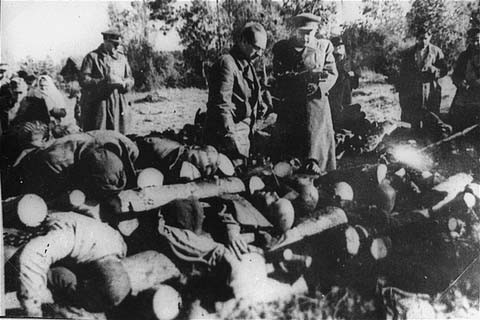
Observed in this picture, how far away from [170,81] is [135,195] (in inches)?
29.9

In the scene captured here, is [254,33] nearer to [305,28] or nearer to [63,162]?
[305,28]

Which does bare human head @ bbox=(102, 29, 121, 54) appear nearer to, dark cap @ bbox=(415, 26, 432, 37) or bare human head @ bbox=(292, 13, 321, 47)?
bare human head @ bbox=(292, 13, 321, 47)

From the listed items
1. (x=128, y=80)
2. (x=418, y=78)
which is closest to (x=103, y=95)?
(x=128, y=80)

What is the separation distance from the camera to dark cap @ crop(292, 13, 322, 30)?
387 cm

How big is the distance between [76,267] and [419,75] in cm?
252

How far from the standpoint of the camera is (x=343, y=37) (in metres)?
3.91

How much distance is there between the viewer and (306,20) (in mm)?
3867

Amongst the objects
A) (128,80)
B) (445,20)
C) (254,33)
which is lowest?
(128,80)

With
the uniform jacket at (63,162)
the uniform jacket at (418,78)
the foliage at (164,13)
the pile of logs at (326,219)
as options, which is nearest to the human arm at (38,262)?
the pile of logs at (326,219)

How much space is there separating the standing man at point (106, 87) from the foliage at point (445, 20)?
1903mm

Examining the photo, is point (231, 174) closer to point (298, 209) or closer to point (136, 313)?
point (298, 209)

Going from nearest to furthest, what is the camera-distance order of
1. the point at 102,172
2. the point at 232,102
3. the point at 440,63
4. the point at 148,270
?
the point at 148,270 → the point at 102,172 → the point at 232,102 → the point at 440,63

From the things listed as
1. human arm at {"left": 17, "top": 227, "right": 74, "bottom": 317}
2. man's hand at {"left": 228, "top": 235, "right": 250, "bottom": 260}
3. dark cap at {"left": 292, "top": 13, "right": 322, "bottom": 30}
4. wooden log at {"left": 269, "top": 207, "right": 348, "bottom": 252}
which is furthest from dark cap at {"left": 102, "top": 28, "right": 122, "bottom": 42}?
wooden log at {"left": 269, "top": 207, "right": 348, "bottom": 252}

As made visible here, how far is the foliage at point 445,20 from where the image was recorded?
3.94 metres
